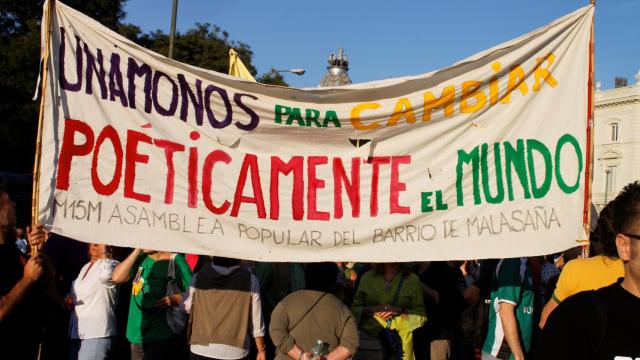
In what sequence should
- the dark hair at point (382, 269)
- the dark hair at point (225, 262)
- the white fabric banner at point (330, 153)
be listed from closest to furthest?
the white fabric banner at point (330, 153) < the dark hair at point (225, 262) < the dark hair at point (382, 269)

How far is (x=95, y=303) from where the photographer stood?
16.9ft

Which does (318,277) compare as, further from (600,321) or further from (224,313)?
(600,321)

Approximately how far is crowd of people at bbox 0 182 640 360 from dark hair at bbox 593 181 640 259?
16 millimetres

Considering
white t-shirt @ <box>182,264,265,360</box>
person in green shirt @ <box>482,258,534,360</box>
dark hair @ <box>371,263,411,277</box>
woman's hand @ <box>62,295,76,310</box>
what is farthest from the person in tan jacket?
woman's hand @ <box>62,295,76,310</box>

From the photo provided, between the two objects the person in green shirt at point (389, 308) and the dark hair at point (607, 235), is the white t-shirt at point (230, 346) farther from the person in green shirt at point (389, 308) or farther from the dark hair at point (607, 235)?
the dark hair at point (607, 235)

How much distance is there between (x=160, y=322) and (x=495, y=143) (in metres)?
3.27

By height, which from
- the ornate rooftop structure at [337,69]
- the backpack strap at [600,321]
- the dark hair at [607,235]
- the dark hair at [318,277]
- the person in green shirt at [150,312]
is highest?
the ornate rooftop structure at [337,69]

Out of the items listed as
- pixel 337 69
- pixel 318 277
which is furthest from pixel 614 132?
pixel 318 277

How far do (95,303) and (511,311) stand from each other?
336 cm

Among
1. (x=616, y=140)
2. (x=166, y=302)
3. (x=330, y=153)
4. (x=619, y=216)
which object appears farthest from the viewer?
(x=616, y=140)

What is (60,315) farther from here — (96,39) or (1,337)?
(96,39)

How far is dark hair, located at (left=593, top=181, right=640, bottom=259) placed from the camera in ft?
7.91

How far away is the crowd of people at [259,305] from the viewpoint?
364cm

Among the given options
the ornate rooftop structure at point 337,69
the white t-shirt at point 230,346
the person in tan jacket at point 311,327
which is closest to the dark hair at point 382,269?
the person in tan jacket at point 311,327
